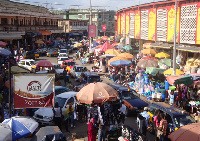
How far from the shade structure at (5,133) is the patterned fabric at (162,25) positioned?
104 ft

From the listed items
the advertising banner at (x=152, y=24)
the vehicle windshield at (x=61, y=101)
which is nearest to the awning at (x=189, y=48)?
the advertising banner at (x=152, y=24)

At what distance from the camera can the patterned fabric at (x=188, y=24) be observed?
31.9m

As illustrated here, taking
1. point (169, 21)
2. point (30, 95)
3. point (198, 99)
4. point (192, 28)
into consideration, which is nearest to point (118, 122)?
point (30, 95)

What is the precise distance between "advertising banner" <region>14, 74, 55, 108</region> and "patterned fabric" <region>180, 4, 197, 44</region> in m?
23.4

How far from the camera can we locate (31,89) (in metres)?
12.2

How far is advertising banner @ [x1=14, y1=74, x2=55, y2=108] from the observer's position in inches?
481

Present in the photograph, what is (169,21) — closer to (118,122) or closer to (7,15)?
(118,122)

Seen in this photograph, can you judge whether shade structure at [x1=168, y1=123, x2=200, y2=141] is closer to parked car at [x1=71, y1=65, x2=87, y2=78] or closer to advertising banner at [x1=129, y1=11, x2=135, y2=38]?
parked car at [x1=71, y1=65, x2=87, y2=78]

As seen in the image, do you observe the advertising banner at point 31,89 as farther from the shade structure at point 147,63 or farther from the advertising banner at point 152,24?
the advertising banner at point 152,24

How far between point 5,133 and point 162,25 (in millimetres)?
33447

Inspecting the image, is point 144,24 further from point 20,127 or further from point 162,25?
point 20,127

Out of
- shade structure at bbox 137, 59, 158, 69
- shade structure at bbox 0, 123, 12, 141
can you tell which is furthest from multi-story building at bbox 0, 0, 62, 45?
shade structure at bbox 0, 123, 12, 141

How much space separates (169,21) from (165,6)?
263cm

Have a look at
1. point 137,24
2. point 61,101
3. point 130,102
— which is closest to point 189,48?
point 130,102
